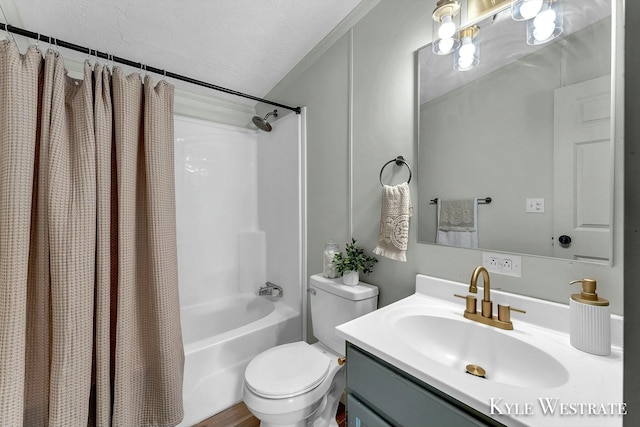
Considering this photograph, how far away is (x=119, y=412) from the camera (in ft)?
3.90

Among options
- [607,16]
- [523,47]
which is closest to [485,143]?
[523,47]

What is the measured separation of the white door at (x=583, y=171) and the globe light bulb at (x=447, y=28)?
1.59ft

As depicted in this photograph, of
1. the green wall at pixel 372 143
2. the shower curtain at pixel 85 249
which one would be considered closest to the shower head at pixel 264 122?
the green wall at pixel 372 143

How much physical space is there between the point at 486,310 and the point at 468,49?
1.08 m

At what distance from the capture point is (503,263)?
42.1 inches

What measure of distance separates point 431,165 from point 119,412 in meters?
1.79

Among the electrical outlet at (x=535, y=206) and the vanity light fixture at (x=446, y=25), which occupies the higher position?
the vanity light fixture at (x=446, y=25)

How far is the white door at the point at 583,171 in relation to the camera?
859mm

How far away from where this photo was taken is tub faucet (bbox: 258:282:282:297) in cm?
224

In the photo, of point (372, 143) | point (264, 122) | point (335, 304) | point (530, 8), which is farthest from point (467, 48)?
point (264, 122)

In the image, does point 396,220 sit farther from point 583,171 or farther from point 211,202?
point 211,202

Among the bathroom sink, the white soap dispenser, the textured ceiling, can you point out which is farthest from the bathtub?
the textured ceiling

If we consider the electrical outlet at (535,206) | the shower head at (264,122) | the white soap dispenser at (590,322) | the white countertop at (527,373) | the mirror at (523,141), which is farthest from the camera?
the shower head at (264,122)

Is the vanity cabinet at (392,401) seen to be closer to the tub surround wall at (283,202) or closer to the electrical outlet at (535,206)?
the electrical outlet at (535,206)
